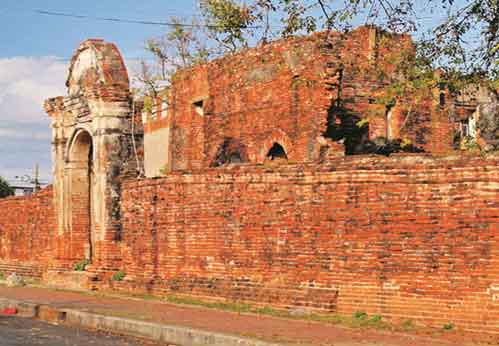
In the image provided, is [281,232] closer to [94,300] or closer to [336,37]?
[94,300]

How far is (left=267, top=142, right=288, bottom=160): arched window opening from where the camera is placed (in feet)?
64.1

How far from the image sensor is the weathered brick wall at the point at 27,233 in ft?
72.0

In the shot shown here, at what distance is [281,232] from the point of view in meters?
13.4

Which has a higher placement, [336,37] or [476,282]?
[336,37]

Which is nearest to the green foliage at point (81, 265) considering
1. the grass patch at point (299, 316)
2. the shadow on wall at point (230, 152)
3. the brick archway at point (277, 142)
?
the shadow on wall at point (230, 152)

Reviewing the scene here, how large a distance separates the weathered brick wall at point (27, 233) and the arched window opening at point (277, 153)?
571cm

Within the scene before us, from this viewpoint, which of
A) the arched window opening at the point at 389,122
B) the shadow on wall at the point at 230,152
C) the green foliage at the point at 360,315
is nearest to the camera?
the green foliage at the point at 360,315

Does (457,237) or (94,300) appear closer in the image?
(457,237)

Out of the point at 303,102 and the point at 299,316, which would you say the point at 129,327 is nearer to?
the point at 299,316

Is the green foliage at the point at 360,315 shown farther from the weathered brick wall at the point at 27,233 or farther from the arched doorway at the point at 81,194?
the weathered brick wall at the point at 27,233

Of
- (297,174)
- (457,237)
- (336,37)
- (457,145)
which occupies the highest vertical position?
(336,37)

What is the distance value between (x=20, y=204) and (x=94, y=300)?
28.0ft

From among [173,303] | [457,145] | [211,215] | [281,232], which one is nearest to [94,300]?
[173,303]

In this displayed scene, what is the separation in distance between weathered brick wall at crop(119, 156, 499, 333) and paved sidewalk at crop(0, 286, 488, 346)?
629mm
